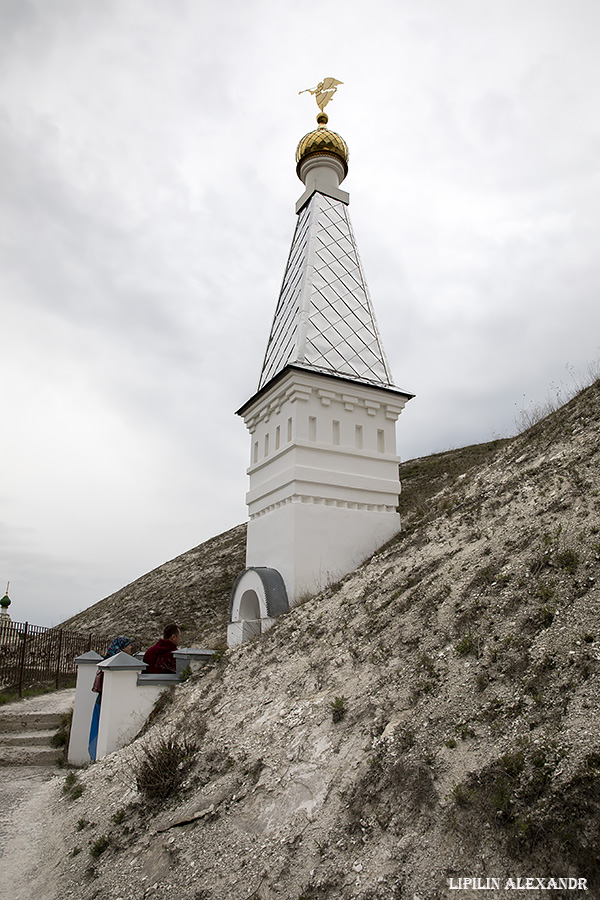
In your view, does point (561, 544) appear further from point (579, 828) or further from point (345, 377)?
point (345, 377)

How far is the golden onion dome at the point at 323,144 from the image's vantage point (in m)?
14.0

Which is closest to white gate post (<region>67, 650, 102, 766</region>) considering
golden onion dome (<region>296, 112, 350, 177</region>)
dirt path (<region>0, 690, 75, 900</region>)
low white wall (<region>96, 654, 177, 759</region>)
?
dirt path (<region>0, 690, 75, 900</region>)

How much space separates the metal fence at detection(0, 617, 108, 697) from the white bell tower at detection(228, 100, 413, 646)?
24.5 ft

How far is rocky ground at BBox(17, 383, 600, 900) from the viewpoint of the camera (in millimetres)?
2977

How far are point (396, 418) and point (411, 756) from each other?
329 inches

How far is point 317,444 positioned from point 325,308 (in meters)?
3.42

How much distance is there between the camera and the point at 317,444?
33.8 ft

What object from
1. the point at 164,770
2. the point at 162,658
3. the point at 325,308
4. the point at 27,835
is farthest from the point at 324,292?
the point at 27,835

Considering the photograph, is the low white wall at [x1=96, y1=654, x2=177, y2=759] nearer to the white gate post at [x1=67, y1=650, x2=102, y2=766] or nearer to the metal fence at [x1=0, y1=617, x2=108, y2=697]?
the white gate post at [x1=67, y1=650, x2=102, y2=766]

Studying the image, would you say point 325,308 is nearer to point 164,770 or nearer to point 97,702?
point 97,702

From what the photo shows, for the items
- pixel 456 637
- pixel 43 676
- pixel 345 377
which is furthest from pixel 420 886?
pixel 43 676

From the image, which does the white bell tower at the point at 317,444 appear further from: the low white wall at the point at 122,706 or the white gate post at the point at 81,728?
the white gate post at the point at 81,728

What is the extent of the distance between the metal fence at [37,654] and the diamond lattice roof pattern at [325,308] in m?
9.49

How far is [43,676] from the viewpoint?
15445mm
